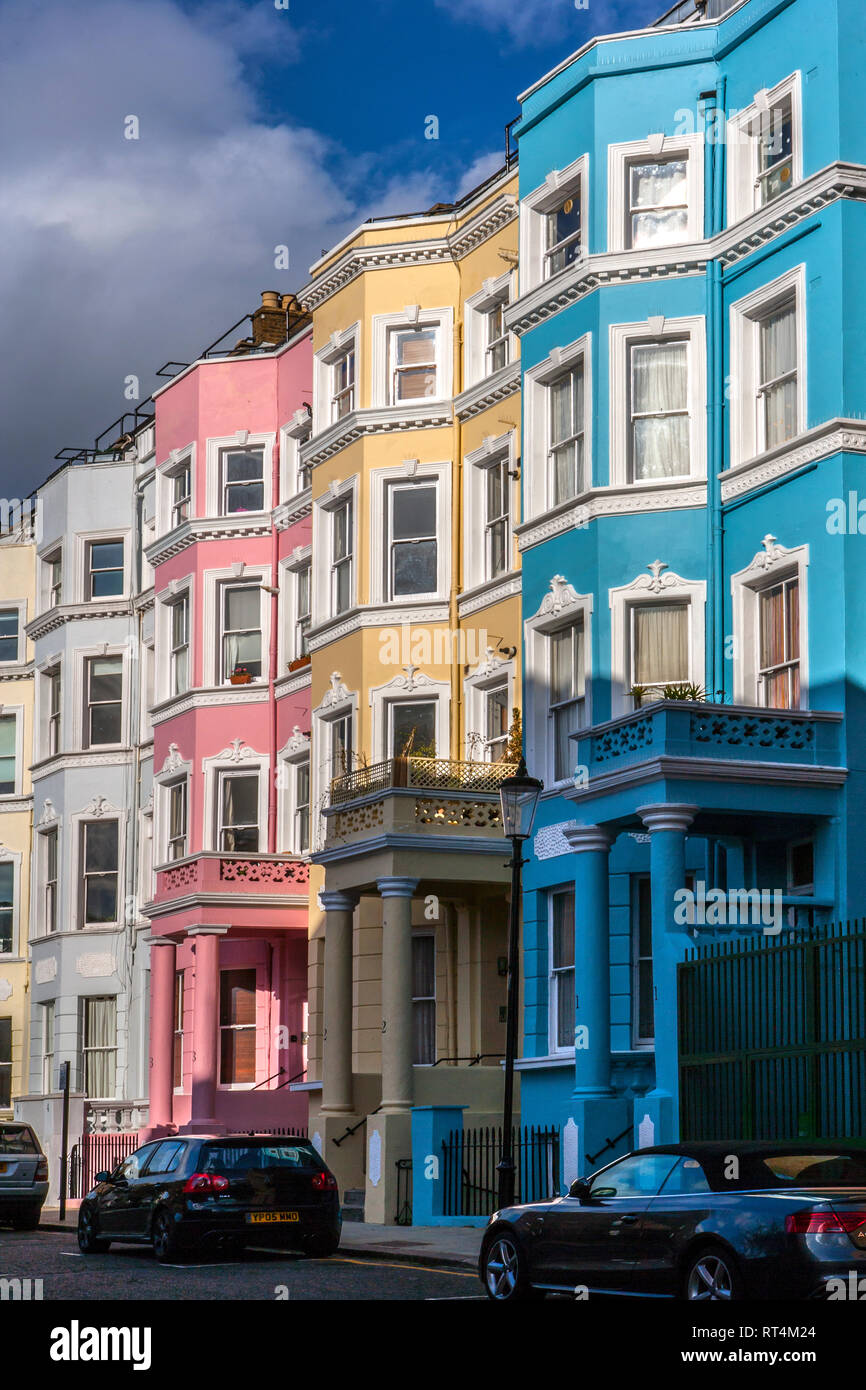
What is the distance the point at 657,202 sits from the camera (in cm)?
2806

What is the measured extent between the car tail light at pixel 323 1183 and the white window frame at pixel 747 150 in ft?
41.7

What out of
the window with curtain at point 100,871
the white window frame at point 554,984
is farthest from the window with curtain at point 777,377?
the window with curtain at point 100,871

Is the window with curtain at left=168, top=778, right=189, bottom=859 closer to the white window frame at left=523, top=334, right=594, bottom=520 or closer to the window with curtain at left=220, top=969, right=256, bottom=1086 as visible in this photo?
the window with curtain at left=220, top=969, right=256, bottom=1086

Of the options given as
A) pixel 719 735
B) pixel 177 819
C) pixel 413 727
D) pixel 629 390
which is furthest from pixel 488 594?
pixel 177 819

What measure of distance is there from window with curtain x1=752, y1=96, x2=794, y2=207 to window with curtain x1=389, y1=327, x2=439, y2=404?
8.11m

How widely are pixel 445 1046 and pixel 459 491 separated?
8.48 meters

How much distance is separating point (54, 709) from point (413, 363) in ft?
45.9

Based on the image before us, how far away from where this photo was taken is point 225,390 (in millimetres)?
38625

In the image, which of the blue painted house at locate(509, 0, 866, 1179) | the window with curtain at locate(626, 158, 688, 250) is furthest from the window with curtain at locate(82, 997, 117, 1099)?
the window with curtain at locate(626, 158, 688, 250)

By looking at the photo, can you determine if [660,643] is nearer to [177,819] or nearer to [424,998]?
[424,998]

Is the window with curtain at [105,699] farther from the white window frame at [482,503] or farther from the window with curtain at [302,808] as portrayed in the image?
the white window frame at [482,503]

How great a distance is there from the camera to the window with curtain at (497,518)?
103ft

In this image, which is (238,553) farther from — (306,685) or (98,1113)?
(98,1113)
